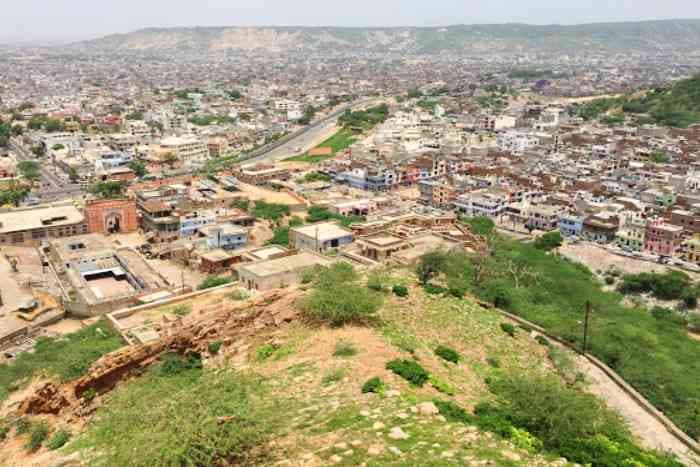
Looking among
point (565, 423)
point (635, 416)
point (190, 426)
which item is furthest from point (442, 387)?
point (635, 416)

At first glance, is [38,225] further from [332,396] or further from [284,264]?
[332,396]

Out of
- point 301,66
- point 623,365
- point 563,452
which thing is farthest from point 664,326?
point 301,66

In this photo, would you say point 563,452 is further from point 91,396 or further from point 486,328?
point 91,396

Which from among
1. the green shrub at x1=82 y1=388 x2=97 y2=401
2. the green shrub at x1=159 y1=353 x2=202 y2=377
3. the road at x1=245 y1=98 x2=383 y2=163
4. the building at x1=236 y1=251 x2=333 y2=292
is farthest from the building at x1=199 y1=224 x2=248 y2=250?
the road at x1=245 y1=98 x2=383 y2=163

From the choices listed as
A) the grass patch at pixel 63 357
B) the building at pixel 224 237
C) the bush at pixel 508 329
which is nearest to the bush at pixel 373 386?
the bush at pixel 508 329

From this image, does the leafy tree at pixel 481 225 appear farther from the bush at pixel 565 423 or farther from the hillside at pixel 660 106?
the hillside at pixel 660 106

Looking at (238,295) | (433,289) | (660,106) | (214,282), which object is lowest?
(214,282)
